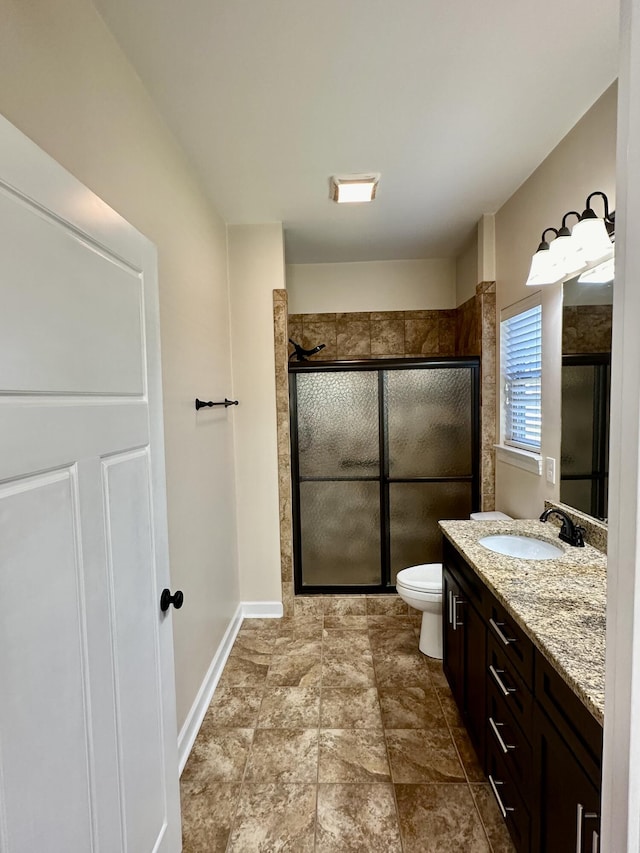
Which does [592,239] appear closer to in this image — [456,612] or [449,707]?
[456,612]

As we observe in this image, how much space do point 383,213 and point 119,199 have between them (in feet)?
5.59

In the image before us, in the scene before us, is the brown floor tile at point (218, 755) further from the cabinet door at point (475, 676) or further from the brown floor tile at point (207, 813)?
the cabinet door at point (475, 676)

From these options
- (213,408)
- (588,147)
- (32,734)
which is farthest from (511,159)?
(32,734)

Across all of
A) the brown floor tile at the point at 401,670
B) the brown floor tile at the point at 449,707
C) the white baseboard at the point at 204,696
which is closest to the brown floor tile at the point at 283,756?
the white baseboard at the point at 204,696

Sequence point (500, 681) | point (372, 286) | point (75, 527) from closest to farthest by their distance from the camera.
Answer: point (75, 527), point (500, 681), point (372, 286)

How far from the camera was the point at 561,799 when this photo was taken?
0.99m

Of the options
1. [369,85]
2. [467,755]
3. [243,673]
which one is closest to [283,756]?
[243,673]

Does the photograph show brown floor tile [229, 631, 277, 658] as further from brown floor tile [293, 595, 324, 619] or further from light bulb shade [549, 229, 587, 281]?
light bulb shade [549, 229, 587, 281]

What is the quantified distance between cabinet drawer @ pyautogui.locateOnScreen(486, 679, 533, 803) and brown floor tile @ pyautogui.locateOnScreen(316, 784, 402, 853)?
45 cm

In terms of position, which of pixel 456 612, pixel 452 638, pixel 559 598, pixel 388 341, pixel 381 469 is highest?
pixel 388 341

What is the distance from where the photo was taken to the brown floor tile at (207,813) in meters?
1.43

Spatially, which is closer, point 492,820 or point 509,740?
point 509,740

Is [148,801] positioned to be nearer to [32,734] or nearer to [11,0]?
[32,734]

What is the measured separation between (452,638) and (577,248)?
1.75 metres
